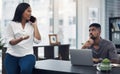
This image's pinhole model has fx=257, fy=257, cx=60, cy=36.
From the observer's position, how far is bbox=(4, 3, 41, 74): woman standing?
9.02 ft

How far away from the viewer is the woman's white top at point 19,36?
110 inches

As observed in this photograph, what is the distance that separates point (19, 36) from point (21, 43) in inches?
4.1

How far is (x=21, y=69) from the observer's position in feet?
8.93

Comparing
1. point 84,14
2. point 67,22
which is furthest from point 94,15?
point 67,22

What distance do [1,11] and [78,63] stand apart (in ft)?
9.27

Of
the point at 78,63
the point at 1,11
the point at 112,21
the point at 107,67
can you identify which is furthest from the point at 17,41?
the point at 112,21

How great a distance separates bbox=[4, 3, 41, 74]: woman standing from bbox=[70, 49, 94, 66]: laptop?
0.46 m

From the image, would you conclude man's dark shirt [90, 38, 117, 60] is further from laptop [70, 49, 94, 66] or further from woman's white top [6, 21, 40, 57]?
woman's white top [6, 21, 40, 57]

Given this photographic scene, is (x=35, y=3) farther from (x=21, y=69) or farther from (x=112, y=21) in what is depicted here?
(x=21, y=69)

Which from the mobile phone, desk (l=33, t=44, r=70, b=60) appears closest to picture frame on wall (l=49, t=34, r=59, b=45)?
desk (l=33, t=44, r=70, b=60)

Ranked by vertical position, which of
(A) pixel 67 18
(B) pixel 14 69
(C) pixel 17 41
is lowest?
(B) pixel 14 69

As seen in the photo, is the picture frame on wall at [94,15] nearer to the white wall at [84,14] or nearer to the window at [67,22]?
the white wall at [84,14]

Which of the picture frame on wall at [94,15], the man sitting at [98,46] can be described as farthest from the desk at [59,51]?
the man sitting at [98,46]

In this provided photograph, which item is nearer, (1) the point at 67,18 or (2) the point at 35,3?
(2) the point at 35,3
